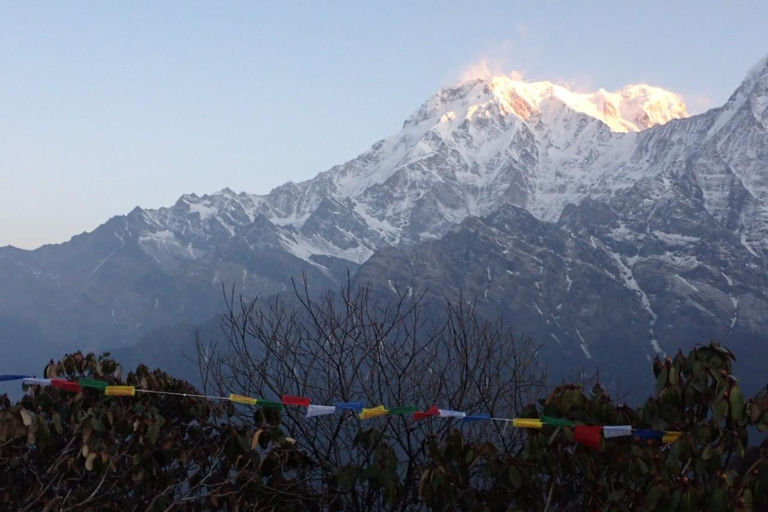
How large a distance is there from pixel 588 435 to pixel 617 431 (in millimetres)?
262

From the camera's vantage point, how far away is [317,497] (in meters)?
10.9

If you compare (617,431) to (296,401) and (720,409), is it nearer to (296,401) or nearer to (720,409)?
(720,409)

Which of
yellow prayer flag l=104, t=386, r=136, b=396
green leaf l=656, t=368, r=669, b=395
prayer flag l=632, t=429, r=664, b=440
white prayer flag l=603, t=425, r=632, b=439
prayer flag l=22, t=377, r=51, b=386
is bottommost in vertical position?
prayer flag l=632, t=429, r=664, b=440

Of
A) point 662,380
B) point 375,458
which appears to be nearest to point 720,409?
point 662,380

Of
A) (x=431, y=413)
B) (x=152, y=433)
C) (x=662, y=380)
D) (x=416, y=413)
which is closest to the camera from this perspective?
(x=662, y=380)

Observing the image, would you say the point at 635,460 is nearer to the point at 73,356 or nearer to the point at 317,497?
the point at 317,497

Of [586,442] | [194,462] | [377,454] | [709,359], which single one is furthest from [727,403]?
[194,462]

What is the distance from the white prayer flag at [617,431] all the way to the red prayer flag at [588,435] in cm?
7

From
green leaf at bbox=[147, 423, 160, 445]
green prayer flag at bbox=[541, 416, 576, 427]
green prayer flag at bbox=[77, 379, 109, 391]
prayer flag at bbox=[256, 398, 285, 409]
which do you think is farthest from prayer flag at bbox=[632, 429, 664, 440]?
green prayer flag at bbox=[77, 379, 109, 391]

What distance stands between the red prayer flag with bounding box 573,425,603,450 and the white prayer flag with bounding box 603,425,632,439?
7 cm

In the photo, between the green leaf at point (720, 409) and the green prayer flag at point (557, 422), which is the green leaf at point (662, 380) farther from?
the green prayer flag at point (557, 422)

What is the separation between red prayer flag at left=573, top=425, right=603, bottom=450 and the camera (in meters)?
8.75

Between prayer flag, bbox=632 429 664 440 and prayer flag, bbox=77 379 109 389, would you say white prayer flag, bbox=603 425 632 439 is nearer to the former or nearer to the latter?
prayer flag, bbox=632 429 664 440

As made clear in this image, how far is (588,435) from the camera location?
8773 mm
